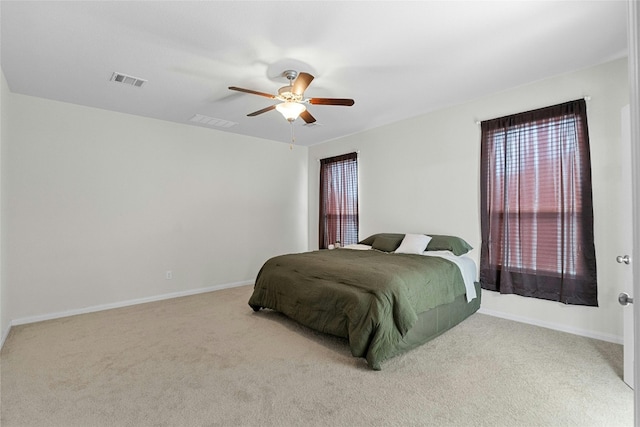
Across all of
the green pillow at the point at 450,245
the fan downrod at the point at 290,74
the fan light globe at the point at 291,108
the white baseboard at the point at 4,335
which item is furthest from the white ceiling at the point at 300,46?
the white baseboard at the point at 4,335

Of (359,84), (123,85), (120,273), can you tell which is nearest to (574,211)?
(359,84)

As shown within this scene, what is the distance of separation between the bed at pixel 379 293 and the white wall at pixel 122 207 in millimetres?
1723

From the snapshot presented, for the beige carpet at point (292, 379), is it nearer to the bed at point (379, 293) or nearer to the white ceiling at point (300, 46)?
the bed at point (379, 293)

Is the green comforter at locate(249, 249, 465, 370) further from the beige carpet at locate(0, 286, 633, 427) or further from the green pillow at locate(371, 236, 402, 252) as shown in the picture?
the green pillow at locate(371, 236, 402, 252)

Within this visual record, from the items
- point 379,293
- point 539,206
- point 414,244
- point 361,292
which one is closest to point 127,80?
point 361,292

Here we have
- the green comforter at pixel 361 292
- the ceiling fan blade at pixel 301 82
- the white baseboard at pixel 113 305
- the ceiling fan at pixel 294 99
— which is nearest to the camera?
the green comforter at pixel 361 292

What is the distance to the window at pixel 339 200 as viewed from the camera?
546cm

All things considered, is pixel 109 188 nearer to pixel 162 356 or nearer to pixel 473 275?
pixel 162 356

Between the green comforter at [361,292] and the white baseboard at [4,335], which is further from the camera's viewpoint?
the white baseboard at [4,335]

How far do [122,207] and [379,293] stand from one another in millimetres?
3681

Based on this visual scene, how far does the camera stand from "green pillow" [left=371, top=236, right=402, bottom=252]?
4283 millimetres

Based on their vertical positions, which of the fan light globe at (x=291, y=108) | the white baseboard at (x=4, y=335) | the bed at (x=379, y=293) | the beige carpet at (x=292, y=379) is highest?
the fan light globe at (x=291, y=108)

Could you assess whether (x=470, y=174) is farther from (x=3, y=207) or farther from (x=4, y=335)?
(x=4, y=335)

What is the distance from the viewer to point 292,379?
2.31m
